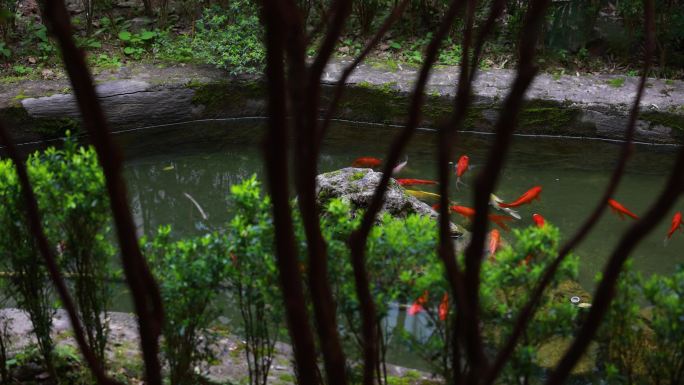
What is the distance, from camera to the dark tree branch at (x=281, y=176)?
2.18 feet

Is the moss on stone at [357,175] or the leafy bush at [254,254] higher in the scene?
the leafy bush at [254,254]

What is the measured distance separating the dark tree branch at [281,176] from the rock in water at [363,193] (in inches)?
151

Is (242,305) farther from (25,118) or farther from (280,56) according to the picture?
(25,118)

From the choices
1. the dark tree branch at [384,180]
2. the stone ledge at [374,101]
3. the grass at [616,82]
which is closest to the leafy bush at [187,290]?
the dark tree branch at [384,180]

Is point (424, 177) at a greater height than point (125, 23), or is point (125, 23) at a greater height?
point (125, 23)

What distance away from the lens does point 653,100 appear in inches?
272

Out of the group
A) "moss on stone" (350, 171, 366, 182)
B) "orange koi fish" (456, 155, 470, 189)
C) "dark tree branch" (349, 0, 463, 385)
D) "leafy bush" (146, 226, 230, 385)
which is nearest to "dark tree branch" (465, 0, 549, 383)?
"dark tree branch" (349, 0, 463, 385)

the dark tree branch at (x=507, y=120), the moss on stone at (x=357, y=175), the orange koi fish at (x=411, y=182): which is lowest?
the orange koi fish at (x=411, y=182)

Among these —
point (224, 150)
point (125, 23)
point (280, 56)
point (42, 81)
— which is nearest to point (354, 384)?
point (280, 56)

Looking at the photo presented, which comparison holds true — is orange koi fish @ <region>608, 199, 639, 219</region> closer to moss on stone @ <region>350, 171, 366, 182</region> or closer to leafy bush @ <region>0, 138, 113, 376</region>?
moss on stone @ <region>350, 171, 366, 182</region>

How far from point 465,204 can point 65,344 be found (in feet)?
10.8

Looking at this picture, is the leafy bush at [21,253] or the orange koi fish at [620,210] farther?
the orange koi fish at [620,210]

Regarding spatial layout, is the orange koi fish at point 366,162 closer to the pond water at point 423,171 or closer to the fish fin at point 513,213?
the pond water at point 423,171

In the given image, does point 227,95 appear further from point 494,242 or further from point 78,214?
point 78,214
